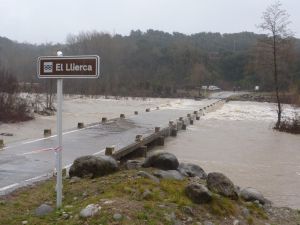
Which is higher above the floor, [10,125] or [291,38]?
[291,38]

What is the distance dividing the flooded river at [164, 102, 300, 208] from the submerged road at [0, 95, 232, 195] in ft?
7.99

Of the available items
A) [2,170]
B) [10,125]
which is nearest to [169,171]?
[2,170]

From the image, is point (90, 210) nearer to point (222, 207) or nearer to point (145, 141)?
point (222, 207)

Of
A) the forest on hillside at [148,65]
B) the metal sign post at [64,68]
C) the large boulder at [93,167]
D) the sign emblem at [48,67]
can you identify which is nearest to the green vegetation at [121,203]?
the large boulder at [93,167]

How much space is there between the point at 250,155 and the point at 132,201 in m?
14.1

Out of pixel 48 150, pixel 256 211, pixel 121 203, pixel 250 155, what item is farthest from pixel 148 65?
pixel 121 203

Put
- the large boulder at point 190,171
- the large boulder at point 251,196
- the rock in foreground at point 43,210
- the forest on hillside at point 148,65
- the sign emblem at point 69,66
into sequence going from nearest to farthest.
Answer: the sign emblem at point 69,66
the rock in foreground at point 43,210
the large boulder at point 251,196
the large boulder at point 190,171
the forest on hillside at point 148,65

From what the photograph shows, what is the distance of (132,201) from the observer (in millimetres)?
6820

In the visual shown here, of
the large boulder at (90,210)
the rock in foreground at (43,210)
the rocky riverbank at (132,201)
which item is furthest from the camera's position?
the rock in foreground at (43,210)

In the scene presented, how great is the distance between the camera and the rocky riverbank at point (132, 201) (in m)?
6.41

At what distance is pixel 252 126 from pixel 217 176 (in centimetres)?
2792

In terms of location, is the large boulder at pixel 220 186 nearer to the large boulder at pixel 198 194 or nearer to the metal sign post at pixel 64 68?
the large boulder at pixel 198 194

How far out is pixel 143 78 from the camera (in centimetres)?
10588

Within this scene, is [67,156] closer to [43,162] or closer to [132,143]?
[43,162]
